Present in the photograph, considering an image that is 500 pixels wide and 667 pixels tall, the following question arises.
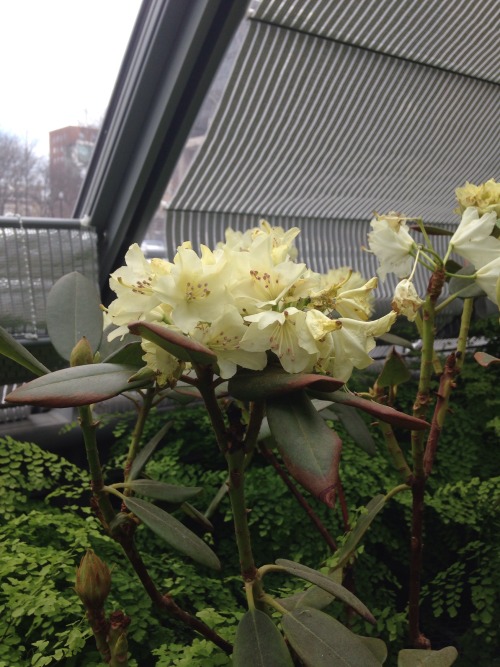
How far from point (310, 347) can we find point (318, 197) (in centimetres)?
205

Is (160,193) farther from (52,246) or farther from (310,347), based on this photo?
(310,347)

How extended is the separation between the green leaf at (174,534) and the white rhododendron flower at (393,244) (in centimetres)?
47

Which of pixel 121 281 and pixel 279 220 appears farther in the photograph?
pixel 279 220

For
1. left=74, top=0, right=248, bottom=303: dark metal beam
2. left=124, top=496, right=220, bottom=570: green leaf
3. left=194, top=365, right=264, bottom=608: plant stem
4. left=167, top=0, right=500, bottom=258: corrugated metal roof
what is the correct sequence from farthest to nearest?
left=167, top=0, right=500, bottom=258: corrugated metal roof → left=74, top=0, right=248, bottom=303: dark metal beam → left=124, top=496, right=220, bottom=570: green leaf → left=194, top=365, right=264, bottom=608: plant stem

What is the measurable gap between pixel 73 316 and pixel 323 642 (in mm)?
522

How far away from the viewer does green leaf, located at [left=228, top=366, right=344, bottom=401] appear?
1.83 feet

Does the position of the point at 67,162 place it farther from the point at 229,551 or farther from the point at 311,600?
the point at 311,600

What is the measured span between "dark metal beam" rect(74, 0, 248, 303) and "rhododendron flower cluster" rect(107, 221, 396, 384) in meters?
1.23

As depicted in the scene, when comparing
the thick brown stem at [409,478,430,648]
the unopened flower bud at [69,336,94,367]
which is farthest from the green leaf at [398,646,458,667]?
the unopened flower bud at [69,336,94,367]

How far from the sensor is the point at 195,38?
169cm

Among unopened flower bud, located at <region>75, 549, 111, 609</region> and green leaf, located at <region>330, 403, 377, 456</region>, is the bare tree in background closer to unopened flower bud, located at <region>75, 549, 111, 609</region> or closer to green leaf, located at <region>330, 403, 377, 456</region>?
green leaf, located at <region>330, 403, 377, 456</region>

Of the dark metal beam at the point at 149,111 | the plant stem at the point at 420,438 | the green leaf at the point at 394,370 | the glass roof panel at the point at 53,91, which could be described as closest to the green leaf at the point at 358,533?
the plant stem at the point at 420,438

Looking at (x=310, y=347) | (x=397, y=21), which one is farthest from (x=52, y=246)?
(x=310, y=347)

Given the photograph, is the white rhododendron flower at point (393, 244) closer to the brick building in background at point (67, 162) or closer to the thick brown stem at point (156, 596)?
the thick brown stem at point (156, 596)
